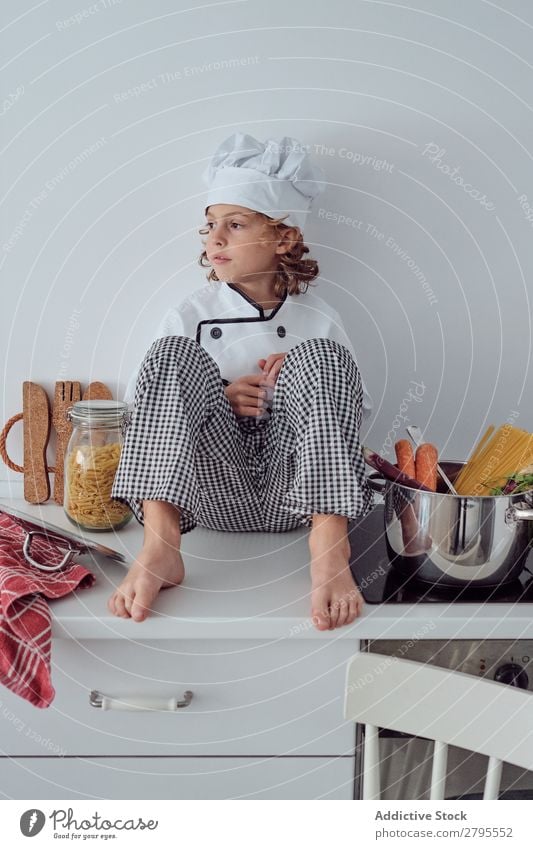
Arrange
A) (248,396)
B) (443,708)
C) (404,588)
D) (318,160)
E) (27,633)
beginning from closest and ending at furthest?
(443,708), (27,633), (404,588), (248,396), (318,160)

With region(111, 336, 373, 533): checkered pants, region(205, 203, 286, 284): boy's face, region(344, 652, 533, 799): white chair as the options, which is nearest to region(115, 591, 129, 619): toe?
region(111, 336, 373, 533): checkered pants

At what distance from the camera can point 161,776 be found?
33.9 inches

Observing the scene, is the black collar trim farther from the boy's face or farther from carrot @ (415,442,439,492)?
carrot @ (415,442,439,492)

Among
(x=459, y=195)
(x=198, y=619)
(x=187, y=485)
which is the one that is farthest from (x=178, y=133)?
(x=198, y=619)

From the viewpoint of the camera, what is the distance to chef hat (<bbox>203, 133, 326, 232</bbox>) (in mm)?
1004

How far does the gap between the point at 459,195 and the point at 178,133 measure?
389 millimetres

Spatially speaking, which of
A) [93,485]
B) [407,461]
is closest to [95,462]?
[93,485]

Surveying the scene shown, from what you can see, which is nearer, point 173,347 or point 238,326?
point 173,347

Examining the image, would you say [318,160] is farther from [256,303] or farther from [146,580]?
[146,580]

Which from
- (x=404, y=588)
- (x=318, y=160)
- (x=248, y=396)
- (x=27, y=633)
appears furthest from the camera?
(x=318, y=160)

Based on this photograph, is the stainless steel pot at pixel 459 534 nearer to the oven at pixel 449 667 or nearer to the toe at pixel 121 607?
the oven at pixel 449 667

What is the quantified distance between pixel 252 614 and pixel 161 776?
0.70 ft

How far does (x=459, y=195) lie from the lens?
44.6 inches
